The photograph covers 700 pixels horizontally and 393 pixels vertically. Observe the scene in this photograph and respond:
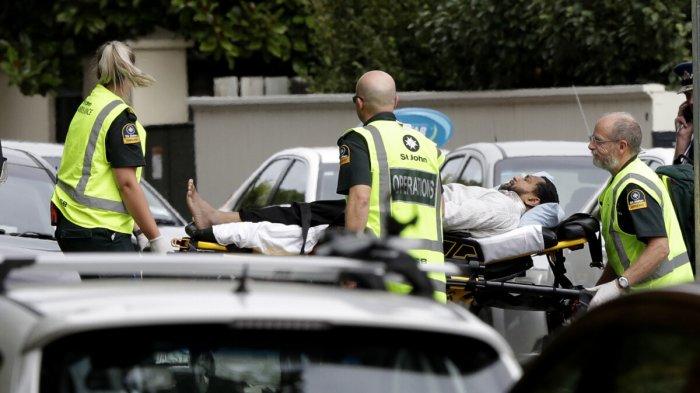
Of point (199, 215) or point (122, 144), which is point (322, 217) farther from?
point (122, 144)

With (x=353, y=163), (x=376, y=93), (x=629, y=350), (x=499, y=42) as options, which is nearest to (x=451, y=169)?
(x=376, y=93)

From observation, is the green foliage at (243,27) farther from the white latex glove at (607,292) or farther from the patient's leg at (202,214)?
the white latex glove at (607,292)

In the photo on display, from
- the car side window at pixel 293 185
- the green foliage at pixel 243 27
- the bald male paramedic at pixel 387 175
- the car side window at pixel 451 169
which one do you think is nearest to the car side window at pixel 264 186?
the car side window at pixel 293 185

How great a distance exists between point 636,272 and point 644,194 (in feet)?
1.22

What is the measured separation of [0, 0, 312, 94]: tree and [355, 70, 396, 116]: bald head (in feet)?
55.0

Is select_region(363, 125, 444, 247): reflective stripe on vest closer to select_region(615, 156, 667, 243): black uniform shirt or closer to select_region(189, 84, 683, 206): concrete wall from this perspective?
select_region(615, 156, 667, 243): black uniform shirt

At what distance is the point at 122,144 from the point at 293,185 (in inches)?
151

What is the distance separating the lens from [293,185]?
11977 millimetres

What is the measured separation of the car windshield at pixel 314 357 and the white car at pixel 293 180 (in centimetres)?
775

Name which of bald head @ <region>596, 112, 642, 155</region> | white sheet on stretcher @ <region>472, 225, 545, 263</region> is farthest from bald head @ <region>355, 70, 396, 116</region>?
white sheet on stretcher @ <region>472, 225, 545, 263</region>

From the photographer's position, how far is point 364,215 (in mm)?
7367

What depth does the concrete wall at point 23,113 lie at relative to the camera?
27.2m

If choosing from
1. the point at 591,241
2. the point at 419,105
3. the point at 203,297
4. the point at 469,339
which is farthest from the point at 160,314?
the point at 419,105

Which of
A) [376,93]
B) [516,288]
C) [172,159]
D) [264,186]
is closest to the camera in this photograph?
[376,93]
